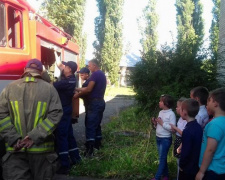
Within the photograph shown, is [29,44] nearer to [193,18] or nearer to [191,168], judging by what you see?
[191,168]

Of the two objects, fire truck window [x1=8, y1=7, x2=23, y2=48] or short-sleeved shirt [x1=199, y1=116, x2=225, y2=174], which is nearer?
short-sleeved shirt [x1=199, y1=116, x2=225, y2=174]

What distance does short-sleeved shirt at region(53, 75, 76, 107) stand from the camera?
15.6ft

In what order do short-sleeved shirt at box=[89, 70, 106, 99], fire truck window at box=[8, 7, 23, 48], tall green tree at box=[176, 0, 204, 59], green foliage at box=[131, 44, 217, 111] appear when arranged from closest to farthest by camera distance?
fire truck window at box=[8, 7, 23, 48], short-sleeved shirt at box=[89, 70, 106, 99], green foliage at box=[131, 44, 217, 111], tall green tree at box=[176, 0, 204, 59]

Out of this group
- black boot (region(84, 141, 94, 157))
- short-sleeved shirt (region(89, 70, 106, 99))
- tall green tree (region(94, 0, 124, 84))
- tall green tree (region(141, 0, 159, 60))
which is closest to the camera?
black boot (region(84, 141, 94, 157))

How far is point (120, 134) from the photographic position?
7.53 metres

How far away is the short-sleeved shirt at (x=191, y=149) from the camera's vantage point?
121 inches

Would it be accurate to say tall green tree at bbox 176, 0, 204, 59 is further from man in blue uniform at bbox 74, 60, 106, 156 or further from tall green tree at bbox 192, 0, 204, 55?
man in blue uniform at bbox 74, 60, 106, 156

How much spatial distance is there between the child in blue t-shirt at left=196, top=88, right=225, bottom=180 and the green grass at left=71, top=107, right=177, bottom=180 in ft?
6.79

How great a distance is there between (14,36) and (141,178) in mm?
2940

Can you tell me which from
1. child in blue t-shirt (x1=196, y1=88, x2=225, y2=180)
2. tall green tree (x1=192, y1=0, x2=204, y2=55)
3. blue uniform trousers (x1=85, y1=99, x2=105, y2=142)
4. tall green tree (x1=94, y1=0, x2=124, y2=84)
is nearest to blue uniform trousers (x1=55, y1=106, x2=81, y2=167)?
blue uniform trousers (x1=85, y1=99, x2=105, y2=142)

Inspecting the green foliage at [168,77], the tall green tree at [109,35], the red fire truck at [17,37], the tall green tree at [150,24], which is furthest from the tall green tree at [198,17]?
the red fire truck at [17,37]

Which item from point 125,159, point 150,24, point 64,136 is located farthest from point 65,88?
point 150,24

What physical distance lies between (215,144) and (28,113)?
1.88 metres

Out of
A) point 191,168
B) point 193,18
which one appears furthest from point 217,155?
point 193,18
